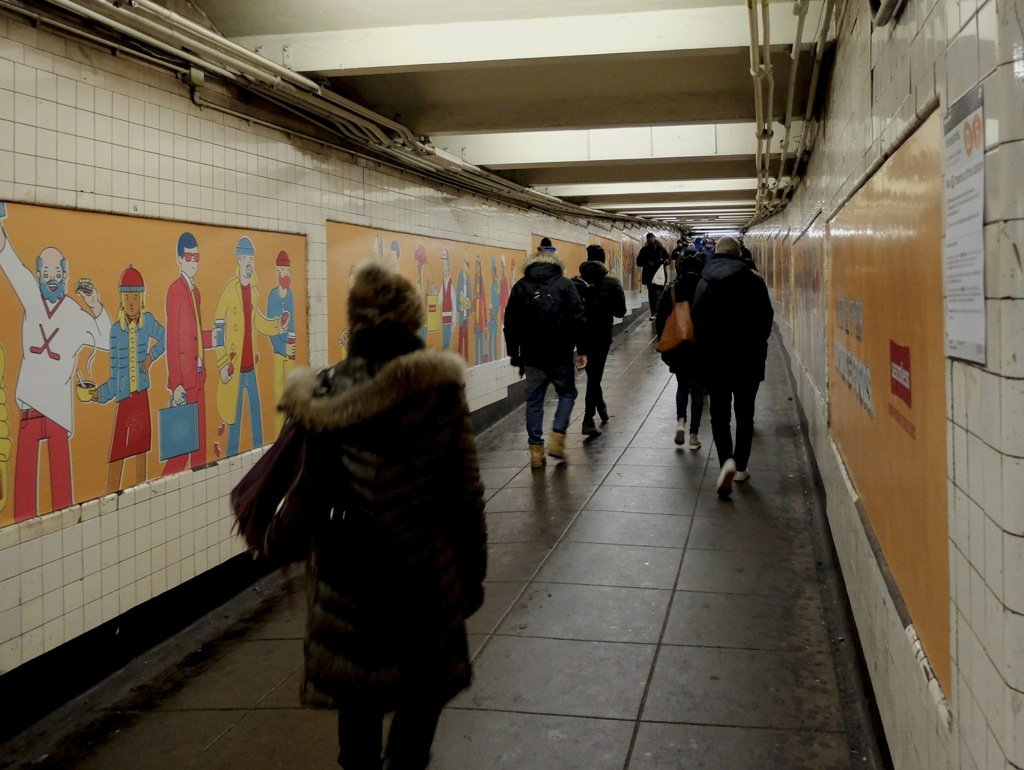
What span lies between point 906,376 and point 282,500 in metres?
1.74

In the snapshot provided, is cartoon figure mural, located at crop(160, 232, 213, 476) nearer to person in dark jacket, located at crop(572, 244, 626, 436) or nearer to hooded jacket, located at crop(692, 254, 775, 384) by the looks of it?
hooded jacket, located at crop(692, 254, 775, 384)

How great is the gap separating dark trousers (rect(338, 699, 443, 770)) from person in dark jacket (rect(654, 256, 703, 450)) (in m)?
5.34

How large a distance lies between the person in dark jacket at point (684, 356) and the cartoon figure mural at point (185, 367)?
407 centimetres

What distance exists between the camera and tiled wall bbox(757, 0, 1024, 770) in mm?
1438

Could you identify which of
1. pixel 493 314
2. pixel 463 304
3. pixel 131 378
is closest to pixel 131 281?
pixel 131 378

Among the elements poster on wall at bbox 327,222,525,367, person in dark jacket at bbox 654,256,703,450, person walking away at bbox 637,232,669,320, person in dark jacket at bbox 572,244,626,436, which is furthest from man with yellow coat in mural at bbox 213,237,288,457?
person walking away at bbox 637,232,669,320

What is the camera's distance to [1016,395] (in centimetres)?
144

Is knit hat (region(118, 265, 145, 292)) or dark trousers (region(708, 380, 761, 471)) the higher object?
knit hat (region(118, 265, 145, 292))

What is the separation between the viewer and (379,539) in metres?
2.28

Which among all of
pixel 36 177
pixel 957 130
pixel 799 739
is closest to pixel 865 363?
pixel 799 739

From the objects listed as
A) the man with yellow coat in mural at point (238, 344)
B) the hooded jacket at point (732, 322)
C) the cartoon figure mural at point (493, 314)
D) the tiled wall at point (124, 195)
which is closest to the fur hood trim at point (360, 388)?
Result: the tiled wall at point (124, 195)

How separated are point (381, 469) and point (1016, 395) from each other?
56.9 inches

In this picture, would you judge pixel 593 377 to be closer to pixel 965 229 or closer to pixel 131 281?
pixel 131 281

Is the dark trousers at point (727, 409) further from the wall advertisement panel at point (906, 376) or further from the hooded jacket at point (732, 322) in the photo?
the wall advertisement panel at point (906, 376)
